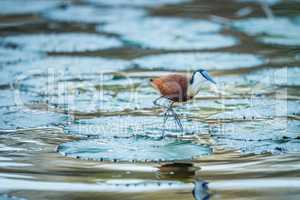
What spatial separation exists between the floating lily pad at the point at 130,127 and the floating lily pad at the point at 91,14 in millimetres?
3539

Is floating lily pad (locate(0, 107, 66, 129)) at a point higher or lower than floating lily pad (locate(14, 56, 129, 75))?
lower

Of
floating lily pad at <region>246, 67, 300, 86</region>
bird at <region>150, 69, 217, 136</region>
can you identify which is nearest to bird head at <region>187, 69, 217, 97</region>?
bird at <region>150, 69, 217, 136</region>

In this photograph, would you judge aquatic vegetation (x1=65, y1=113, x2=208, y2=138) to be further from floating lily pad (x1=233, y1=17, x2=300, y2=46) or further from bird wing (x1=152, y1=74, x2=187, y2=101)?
floating lily pad (x1=233, y1=17, x2=300, y2=46)

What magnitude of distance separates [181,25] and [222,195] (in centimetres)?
421

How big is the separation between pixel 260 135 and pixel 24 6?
5316 mm

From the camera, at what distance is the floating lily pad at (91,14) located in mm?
7480

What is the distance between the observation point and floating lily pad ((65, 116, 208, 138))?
11.9 ft

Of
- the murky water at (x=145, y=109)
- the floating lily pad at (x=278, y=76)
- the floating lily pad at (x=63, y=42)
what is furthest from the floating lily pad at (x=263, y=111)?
the floating lily pad at (x=63, y=42)

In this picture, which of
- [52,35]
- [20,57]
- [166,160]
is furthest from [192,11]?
[166,160]

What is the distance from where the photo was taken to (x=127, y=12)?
7.83m

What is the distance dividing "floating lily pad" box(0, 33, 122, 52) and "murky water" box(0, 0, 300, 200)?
0.02 meters

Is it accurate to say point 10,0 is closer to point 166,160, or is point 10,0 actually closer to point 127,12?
point 127,12

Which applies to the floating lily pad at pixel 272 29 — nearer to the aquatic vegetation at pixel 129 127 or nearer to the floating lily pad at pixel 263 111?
the floating lily pad at pixel 263 111

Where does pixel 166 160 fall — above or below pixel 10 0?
below
